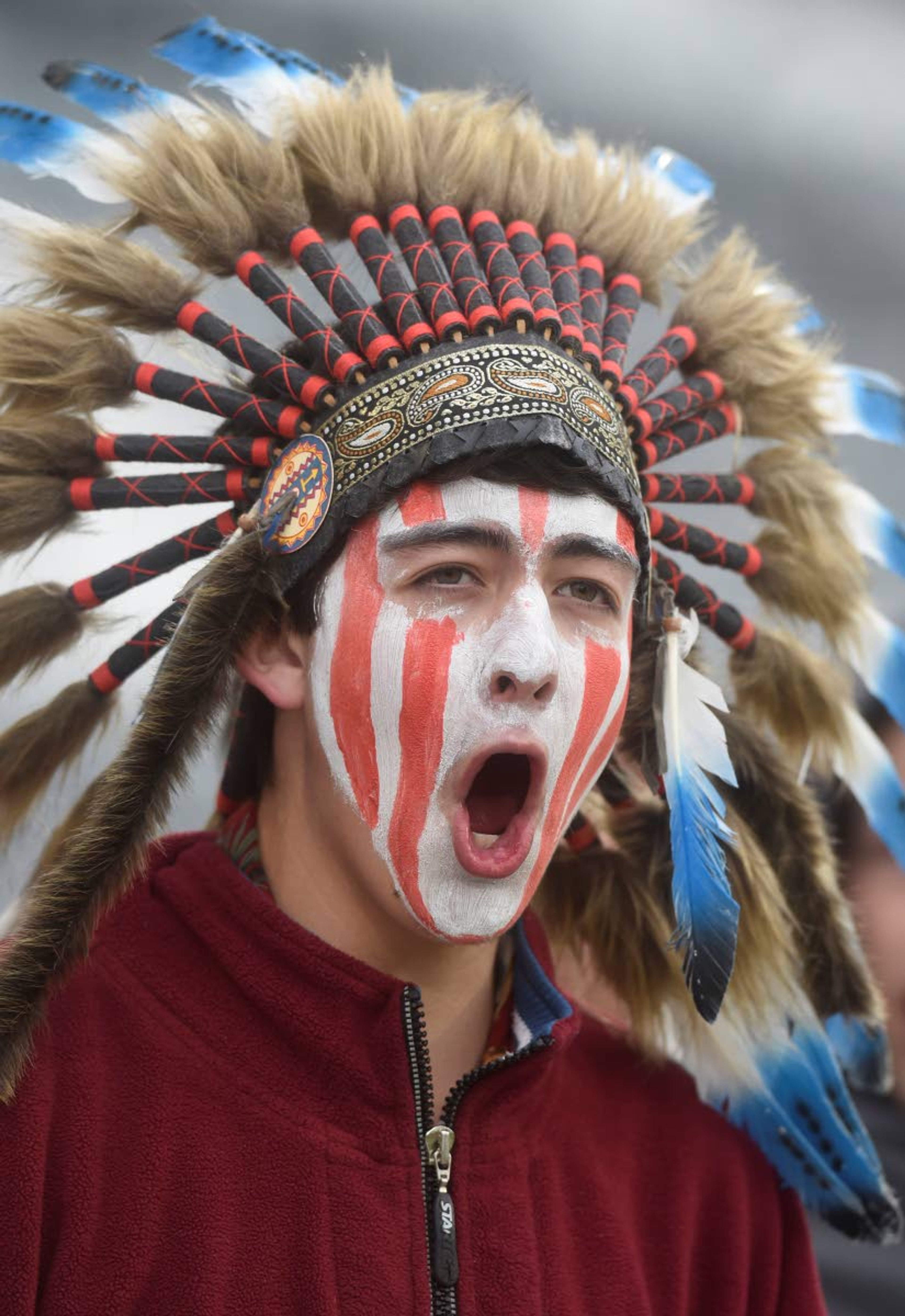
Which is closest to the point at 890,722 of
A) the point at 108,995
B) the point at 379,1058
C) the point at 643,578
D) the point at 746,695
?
the point at 746,695

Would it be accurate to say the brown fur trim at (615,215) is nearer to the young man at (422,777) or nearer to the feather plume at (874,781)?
the young man at (422,777)

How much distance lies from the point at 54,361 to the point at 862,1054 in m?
1.76

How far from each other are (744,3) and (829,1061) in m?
3.18

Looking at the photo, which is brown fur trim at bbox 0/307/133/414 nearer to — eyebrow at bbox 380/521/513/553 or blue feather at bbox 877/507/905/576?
eyebrow at bbox 380/521/513/553

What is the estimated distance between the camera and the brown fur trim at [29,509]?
2.09m

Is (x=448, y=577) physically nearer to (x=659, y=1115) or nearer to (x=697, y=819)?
(x=697, y=819)

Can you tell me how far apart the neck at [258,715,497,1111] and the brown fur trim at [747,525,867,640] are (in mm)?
742

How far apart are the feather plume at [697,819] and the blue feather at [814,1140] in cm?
34

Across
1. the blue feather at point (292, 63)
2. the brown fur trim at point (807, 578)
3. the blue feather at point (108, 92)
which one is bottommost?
the brown fur trim at point (807, 578)

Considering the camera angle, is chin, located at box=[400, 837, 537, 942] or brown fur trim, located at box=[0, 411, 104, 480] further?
brown fur trim, located at box=[0, 411, 104, 480]

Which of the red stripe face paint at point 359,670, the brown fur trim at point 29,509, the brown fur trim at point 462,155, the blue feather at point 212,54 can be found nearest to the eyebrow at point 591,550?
the red stripe face paint at point 359,670

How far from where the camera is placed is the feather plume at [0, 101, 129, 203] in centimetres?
224

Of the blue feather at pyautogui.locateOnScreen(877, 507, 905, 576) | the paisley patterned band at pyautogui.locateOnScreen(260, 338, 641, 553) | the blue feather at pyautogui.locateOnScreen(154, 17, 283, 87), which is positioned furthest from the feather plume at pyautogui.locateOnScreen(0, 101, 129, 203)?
the blue feather at pyautogui.locateOnScreen(877, 507, 905, 576)

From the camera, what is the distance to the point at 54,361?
2119mm
